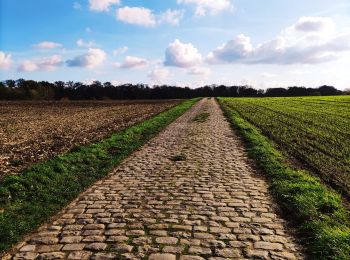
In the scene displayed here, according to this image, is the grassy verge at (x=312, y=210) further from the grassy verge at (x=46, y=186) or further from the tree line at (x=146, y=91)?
the tree line at (x=146, y=91)

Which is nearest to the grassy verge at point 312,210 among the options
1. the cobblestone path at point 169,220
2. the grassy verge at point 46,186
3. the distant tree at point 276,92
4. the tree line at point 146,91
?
the cobblestone path at point 169,220

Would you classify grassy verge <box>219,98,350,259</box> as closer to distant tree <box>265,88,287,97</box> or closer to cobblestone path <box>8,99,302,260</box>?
cobblestone path <box>8,99,302,260</box>

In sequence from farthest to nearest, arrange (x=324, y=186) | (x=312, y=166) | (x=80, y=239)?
(x=312, y=166)
(x=324, y=186)
(x=80, y=239)

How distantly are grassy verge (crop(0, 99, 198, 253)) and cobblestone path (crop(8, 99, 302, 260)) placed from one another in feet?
1.05

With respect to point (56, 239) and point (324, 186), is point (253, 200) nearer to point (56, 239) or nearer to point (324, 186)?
point (324, 186)

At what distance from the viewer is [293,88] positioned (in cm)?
18075

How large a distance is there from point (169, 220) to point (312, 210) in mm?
2964

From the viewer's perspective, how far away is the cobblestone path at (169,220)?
5.92m

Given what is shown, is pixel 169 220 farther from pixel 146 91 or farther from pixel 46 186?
pixel 146 91

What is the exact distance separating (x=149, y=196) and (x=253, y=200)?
2.44 m

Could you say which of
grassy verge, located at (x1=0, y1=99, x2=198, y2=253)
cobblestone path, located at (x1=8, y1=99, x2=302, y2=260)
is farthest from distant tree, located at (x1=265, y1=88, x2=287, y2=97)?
cobblestone path, located at (x1=8, y1=99, x2=302, y2=260)

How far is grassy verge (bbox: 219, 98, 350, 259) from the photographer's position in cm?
596

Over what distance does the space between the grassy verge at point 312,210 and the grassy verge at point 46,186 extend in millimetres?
4928

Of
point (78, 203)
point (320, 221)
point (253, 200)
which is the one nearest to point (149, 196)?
point (78, 203)
